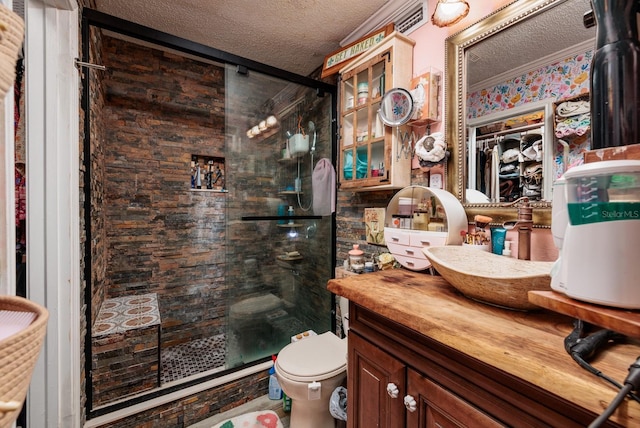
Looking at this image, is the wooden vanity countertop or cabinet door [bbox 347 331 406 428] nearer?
the wooden vanity countertop

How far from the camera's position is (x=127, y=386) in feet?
5.26

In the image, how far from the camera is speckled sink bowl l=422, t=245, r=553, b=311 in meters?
0.71

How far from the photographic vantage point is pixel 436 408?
2.33ft

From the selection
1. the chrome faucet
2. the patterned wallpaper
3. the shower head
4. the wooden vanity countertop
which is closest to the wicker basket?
the wooden vanity countertop

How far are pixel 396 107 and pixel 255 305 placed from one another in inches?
67.7

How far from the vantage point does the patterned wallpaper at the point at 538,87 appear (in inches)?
37.3

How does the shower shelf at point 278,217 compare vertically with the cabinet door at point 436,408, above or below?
above

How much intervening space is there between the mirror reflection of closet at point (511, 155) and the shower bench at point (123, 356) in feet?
6.70

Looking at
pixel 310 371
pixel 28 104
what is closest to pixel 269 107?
pixel 28 104

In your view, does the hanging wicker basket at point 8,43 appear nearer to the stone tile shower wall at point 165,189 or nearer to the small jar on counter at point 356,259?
the small jar on counter at point 356,259

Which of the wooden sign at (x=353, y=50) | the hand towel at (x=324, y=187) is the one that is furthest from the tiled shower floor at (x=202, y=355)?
the wooden sign at (x=353, y=50)

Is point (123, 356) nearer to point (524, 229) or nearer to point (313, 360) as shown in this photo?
point (313, 360)

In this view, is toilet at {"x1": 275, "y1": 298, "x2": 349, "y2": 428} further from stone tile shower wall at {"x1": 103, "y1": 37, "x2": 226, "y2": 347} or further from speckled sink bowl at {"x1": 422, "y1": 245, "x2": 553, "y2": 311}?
stone tile shower wall at {"x1": 103, "y1": 37, "x2": 226, "y2": 347}

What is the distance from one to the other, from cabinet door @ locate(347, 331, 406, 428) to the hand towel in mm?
1324
